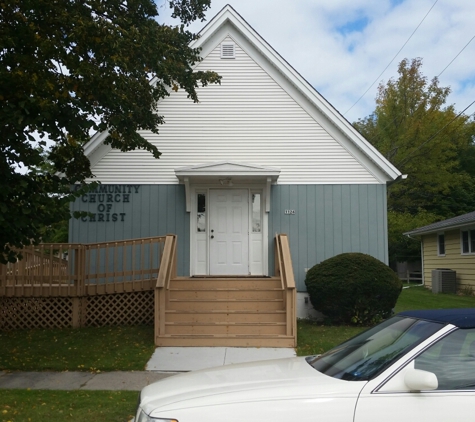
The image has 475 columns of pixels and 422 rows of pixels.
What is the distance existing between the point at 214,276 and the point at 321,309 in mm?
2741

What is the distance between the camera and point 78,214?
7.54 m

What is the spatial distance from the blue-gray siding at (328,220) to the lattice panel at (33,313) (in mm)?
5032

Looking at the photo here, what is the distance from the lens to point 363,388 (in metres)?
3.59

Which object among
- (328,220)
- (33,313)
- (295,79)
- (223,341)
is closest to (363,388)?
(223,341)

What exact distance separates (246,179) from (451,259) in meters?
13.9

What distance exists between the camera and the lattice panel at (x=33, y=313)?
11.7 meters

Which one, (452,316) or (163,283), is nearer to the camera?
(452,316)

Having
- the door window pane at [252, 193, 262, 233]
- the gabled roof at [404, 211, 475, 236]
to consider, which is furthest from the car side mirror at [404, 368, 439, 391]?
the gabled roof at [404, 211, 475, 236]

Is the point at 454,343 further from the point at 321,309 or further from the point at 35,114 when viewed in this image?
the point at 321,309

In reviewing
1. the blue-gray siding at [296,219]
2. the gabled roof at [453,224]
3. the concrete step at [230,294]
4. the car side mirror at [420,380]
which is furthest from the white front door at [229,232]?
the gabled roof at [453,224]

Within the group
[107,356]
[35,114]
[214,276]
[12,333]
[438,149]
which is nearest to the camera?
[35,114]

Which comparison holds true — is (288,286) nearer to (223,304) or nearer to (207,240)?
(223,304)

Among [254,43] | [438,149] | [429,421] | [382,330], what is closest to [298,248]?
[254,43]

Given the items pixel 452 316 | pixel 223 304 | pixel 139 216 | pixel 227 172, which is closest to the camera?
pixel 452 316
